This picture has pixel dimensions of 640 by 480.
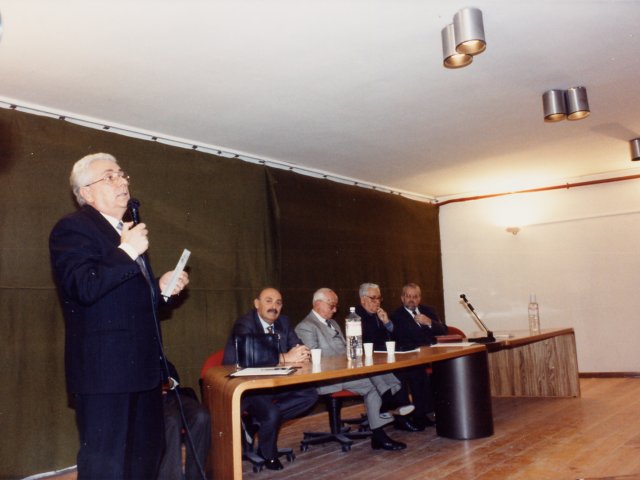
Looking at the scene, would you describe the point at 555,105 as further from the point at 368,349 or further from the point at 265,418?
the point at 265,418

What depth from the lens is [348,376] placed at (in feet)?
10.7

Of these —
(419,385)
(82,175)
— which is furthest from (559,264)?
(82,175)

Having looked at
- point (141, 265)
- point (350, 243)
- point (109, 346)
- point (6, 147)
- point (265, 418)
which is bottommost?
point (265, 418)

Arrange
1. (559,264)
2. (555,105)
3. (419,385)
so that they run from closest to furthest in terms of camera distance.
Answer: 1. (555,105)
2. (419,385)
3. (559,264)

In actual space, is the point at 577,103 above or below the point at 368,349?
above

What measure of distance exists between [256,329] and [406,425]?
1.55 metres

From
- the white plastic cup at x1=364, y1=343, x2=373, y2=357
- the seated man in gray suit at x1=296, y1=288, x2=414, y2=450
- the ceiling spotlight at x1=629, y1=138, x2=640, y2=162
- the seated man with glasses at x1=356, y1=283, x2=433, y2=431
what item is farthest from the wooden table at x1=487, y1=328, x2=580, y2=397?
the white plastic cup at x1=364, y1=343, x2=373, y2=357

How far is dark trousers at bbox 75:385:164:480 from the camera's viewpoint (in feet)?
5.64

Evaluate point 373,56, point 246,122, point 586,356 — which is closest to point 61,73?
point 246,122

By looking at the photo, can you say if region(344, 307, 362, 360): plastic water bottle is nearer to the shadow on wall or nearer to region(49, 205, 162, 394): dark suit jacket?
region(49, 205, 162, 394): dark suit jacket

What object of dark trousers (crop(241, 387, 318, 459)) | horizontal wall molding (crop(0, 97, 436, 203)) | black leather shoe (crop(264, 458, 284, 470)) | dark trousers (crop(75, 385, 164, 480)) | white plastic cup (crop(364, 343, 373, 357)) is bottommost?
black leather shoe (crop(264, 458, 284, 470))

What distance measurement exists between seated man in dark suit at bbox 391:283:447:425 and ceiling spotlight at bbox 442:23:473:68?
7.57 ft

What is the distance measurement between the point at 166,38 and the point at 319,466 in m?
2.74

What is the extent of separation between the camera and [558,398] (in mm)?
5473
